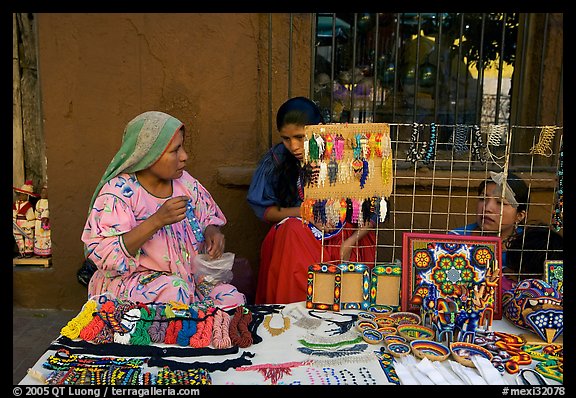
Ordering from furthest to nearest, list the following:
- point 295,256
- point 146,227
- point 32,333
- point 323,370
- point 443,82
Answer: point 443,82, point 32,333, point 295,256, point 146,227, point 323,370

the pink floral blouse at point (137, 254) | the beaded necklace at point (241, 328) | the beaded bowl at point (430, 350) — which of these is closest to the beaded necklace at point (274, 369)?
the beaded necklace at point (241, 328)

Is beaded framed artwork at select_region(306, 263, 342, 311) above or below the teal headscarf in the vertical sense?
below

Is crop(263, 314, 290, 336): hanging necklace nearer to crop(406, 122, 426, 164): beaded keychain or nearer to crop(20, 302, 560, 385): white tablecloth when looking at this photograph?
crop(20, 302, 560, 385): white tablecloth

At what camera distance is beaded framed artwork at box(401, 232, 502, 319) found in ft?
7.28

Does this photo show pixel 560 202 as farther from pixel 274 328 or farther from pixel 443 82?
pixel 443 82

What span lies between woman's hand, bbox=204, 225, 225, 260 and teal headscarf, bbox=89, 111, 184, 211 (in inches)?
20.5

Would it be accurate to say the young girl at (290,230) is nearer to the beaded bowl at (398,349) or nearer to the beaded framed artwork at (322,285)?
the beaded framed artwork at (322,285)

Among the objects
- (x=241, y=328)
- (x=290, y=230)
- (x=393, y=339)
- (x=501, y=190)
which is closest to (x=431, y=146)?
(x=501, y=190)

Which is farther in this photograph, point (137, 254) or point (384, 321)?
point (137, 254)

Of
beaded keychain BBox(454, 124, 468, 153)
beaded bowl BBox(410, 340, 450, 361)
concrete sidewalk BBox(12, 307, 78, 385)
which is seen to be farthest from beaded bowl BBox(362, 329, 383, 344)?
concrete sidewalk BBox(12, 307, 78, 385)

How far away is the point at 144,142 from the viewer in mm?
2527

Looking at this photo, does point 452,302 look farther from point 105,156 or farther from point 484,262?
point 105,156

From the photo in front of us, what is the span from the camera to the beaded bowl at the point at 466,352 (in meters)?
1.86

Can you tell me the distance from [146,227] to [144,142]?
44 cm
